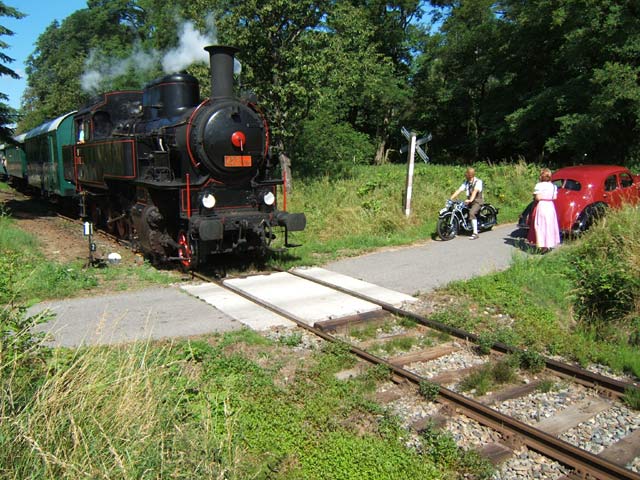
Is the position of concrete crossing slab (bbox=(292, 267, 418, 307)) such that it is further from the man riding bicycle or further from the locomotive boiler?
the man riding bicycle

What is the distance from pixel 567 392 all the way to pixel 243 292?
4.79 meters

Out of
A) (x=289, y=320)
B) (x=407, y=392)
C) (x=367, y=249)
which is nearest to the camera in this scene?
(x=407, y=392)

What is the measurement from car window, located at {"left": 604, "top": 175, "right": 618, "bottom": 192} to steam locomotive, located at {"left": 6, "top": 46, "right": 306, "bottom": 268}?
6.82 metres

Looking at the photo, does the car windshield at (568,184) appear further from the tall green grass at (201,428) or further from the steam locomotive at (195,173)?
the tall green grass at (201,428)

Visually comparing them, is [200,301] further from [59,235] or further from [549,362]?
[59,235]

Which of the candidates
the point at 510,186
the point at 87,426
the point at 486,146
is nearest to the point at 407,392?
the point at 87,426

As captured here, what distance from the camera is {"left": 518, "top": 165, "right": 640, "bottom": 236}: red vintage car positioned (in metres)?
10.9

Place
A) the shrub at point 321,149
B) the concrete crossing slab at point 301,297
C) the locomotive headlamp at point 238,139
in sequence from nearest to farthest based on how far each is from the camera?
1. the concrete crossing slab at point 301,297
2. the locomotive headlamp at point 238,139
3. the shrub at point 321,149

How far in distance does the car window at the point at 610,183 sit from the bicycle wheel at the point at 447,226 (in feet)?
10.7

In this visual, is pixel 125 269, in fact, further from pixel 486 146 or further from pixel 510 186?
pixel 486 146

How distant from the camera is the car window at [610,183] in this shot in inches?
453

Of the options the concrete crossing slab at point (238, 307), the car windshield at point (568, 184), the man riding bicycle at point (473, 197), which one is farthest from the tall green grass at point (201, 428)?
the car windshield at point (568, 184)

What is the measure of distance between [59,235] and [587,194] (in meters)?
12.9

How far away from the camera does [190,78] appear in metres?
10.3
